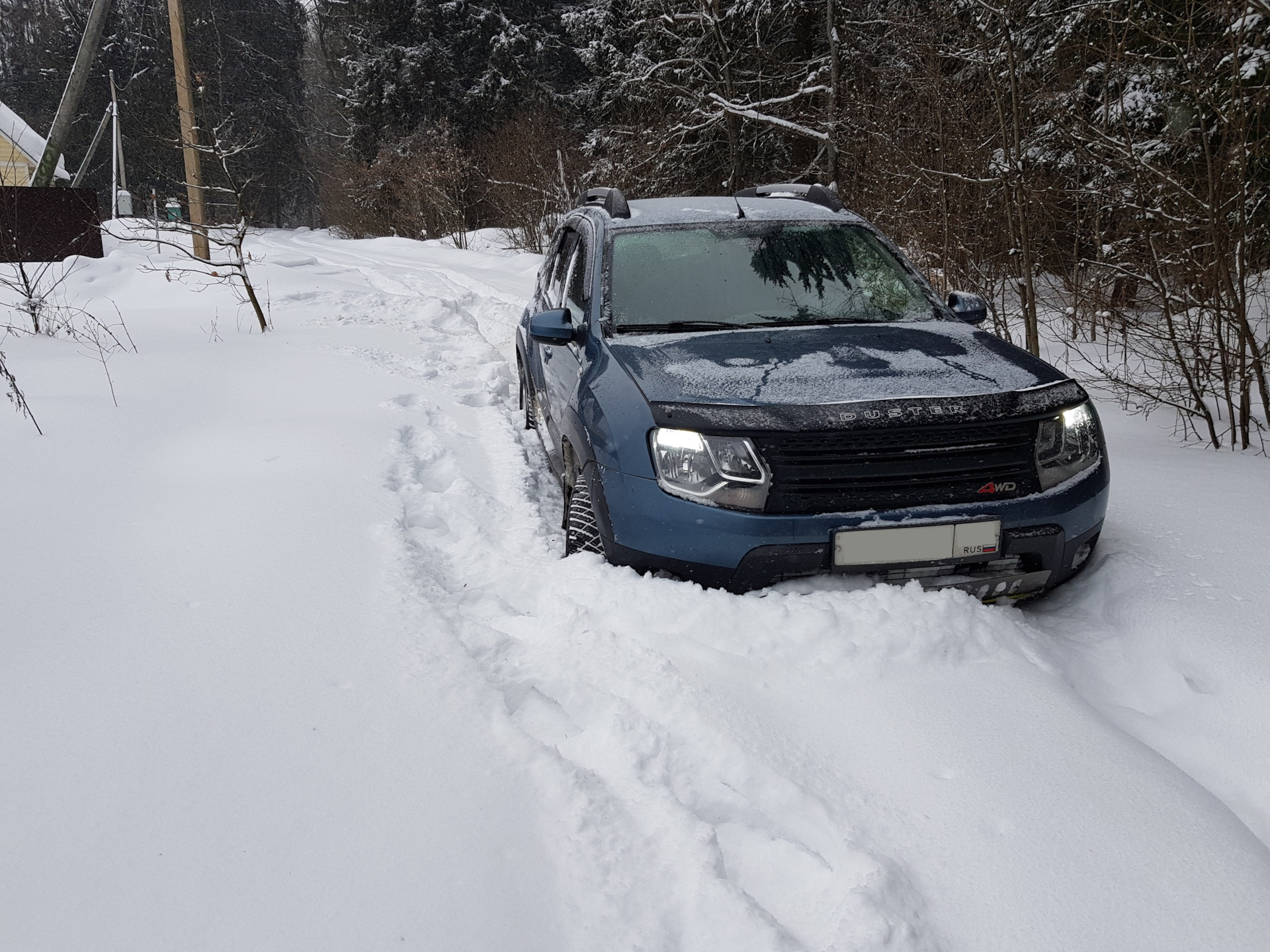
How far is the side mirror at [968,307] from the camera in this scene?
3803 mm

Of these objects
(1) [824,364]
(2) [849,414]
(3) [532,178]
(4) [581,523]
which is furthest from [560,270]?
(3) [532,178]

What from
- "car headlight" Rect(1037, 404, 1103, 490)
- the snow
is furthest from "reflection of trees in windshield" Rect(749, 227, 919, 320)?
the snow

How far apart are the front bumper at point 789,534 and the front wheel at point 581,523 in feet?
0.65

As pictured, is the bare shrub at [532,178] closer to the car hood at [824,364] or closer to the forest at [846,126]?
the forest at [846,126]

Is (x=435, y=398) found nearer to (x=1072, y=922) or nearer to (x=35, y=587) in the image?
(x=35, y=587)

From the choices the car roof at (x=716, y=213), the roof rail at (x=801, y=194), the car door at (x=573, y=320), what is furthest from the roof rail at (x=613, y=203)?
the roof rail at (x=801, y=194)

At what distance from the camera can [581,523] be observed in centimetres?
323

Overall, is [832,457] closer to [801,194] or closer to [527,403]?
[801,194]

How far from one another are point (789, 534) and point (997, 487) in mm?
699

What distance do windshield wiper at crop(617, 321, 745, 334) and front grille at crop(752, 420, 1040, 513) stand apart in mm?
1006

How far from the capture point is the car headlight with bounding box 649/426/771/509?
8.74 feet

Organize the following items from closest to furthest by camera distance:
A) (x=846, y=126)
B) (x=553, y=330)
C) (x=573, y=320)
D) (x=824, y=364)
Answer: (x=824, y=364) < (x=553, y=330) < (x=573, y=320) < (x=846, y=126)

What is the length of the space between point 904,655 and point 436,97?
3368 cm

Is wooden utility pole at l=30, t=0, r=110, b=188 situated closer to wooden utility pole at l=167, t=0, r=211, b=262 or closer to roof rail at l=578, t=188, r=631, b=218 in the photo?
wooden utility pole at l=167, t=0, r=211, b=262
